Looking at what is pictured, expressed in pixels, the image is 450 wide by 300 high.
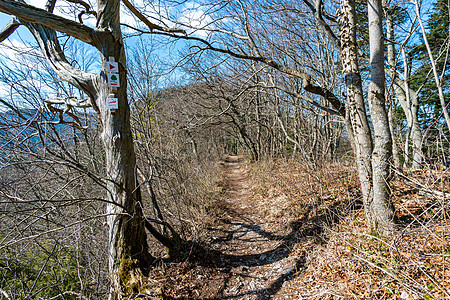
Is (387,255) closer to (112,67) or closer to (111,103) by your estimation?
(111,103)

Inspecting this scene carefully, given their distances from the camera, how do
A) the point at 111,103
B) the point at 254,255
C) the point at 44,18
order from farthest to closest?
the point at 254,255 < the point at 111,103 < the point at 44,18

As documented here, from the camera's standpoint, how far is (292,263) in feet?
10.8

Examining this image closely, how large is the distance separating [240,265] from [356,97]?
3290mm

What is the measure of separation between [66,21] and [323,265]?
4385 millimetres

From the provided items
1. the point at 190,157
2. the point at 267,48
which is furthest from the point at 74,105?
the point at 267,48

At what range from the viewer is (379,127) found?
2713mm

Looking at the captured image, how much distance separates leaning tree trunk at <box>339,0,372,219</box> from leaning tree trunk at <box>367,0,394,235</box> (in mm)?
237

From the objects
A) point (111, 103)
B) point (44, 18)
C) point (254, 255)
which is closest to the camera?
point (44, 18)

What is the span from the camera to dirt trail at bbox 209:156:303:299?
3.03 metres

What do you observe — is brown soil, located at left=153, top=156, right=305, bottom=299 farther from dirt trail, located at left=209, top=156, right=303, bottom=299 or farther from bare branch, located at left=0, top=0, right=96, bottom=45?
bare branch, located at left=0, top=0, right=96, bottom=45

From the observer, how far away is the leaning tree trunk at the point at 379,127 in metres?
2.69

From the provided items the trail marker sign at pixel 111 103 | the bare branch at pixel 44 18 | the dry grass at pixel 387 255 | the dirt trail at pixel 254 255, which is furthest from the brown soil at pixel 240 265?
the bare branch at pixel 44 18

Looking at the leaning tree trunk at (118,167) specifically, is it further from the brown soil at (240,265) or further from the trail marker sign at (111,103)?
the brown soil at (240,265)

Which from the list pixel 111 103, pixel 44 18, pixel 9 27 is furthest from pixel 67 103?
pixel 9 27
